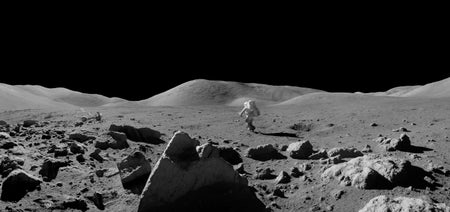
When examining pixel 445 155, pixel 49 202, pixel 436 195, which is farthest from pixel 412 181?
pixel 49 202

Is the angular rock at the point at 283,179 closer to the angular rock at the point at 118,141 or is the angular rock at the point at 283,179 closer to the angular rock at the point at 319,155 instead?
the angular rock at the point at 319,155

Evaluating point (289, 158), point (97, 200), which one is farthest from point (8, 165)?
point (289, 158)

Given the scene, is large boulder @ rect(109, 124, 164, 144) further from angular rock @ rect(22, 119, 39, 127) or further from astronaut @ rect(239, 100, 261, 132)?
astronaut @ rect(239, 100, 261, 132)

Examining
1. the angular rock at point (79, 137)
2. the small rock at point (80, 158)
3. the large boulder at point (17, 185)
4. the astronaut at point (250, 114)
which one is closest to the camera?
the large boulder at point (17, 185)

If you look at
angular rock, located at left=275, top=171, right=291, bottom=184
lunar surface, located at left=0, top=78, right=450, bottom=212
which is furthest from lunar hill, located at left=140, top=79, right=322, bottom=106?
angular rock, located at left=275, top=171, right=291, bottom=184

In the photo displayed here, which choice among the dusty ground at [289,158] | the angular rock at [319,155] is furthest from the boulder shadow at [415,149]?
the angular rock at [319,155]

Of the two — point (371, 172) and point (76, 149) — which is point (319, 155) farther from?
point (76, 149)

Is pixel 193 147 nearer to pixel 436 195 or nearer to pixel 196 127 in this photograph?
pixel 436 195

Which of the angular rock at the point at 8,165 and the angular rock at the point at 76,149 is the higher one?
the angular rock at the point at 76,149
